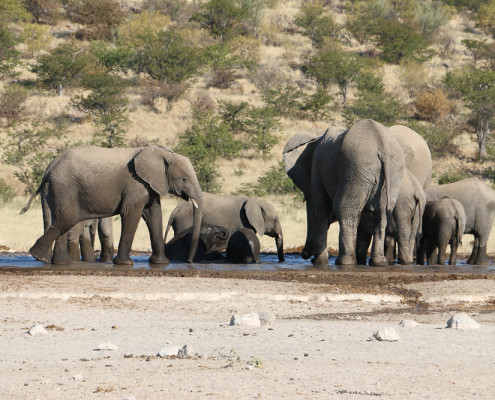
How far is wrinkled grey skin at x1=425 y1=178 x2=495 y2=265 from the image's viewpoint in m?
15.6

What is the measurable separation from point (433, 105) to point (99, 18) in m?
21.9

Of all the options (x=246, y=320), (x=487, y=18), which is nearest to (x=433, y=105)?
(x=487, y=18)

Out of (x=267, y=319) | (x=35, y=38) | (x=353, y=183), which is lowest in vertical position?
(x=267, y=319)

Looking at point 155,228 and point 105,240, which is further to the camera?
point 105,240

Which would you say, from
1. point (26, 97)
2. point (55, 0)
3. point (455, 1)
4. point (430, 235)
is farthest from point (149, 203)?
point (455, 1)

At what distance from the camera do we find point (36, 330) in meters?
7.20

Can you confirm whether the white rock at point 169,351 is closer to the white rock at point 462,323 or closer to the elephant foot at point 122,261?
the white rock at point 462,323

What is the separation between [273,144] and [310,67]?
11.9m

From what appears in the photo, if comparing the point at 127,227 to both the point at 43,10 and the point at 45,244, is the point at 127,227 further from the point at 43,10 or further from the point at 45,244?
the point at 43,10

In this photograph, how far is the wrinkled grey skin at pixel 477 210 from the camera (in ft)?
51.2

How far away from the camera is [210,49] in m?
48.0

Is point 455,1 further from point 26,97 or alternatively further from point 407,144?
point 407,144

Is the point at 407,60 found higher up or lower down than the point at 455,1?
lower down

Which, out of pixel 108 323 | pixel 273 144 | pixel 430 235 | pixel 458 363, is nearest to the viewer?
pixel 458 363
